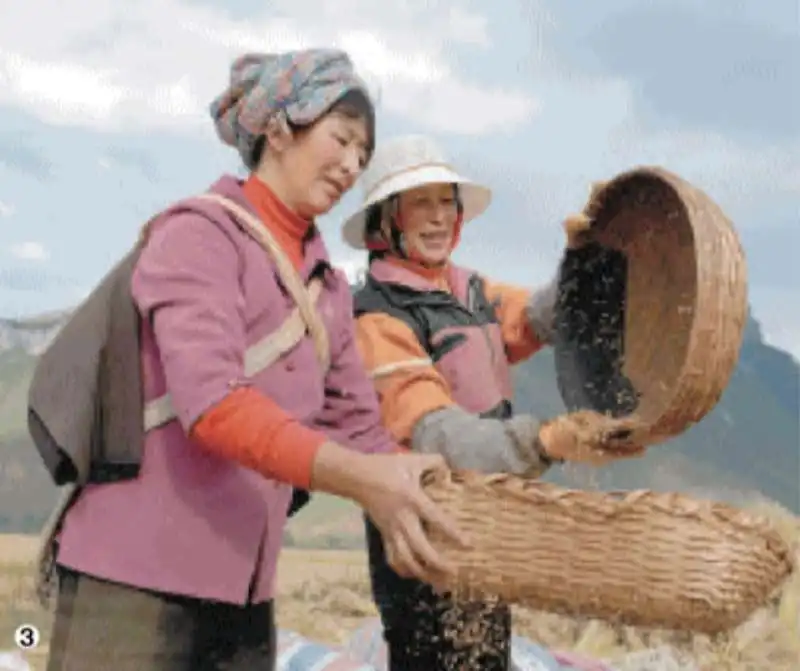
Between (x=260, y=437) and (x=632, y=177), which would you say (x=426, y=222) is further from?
(x=260, y=437)

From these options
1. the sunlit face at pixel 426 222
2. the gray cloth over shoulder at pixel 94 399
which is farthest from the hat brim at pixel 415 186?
the gray cloth over shoulder at pixel 94 399

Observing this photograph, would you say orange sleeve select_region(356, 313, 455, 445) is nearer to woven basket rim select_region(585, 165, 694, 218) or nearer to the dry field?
woven basket rim select_region(585, 165, 694, 218)

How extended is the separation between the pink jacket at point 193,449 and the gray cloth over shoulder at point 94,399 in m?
0.02

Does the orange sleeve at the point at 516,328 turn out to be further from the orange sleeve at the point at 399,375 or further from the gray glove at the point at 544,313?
the orange sleeve at the point at 399,375

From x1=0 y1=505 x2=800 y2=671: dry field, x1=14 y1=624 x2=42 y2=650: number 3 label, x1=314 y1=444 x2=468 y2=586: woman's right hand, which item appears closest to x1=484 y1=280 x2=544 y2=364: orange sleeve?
x1=314 y1=444 x2=468 y2=586: woman's right hand

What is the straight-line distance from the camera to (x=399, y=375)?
84.8 inches

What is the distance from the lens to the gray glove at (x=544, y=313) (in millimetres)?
2381

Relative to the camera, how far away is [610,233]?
7.54 ft

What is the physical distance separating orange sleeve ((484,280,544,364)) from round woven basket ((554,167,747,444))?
5cm

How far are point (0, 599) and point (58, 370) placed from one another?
3.91 metres

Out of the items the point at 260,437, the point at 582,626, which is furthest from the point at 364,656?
the point at 260,437

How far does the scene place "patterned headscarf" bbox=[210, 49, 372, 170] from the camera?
174cm

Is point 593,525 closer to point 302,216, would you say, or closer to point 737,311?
point 737,311

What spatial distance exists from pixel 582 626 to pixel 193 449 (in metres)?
3.24
